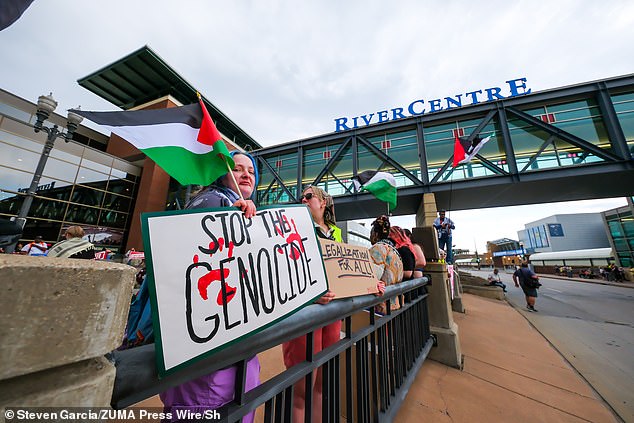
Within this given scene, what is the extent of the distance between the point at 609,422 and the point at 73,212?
64.6 feet

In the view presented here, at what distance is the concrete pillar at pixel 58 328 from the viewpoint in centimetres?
37

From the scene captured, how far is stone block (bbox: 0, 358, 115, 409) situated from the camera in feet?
1.26

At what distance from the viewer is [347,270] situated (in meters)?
1.51

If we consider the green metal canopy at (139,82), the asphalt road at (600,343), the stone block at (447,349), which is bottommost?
the asphalt road at (600,343)

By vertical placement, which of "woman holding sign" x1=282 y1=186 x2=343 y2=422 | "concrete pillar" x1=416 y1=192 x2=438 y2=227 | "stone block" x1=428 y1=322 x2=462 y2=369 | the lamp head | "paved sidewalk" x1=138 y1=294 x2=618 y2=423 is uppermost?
the lamp head

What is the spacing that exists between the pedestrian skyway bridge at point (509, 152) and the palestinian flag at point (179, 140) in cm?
1183

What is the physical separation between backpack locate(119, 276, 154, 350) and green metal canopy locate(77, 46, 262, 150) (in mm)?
17372

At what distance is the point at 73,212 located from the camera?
1304 centimetres

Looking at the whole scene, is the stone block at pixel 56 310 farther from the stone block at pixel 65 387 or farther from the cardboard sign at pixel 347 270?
the cardboard sign at pixel 347 270

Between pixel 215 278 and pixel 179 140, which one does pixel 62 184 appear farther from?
pixel 215 278

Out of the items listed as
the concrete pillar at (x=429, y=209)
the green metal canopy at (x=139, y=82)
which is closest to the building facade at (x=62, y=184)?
the green metal canopy at (x=139, y=82)

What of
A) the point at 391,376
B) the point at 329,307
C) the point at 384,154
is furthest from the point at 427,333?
the point at 384,154

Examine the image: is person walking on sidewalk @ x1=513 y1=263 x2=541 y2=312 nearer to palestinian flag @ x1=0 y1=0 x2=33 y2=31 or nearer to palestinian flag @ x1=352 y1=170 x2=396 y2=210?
palestinian flag @ x1=352 y1=170 x2=396 y2=210

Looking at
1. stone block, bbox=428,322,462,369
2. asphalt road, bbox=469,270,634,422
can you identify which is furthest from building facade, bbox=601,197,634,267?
stone block, bbox=428,322,462,369
